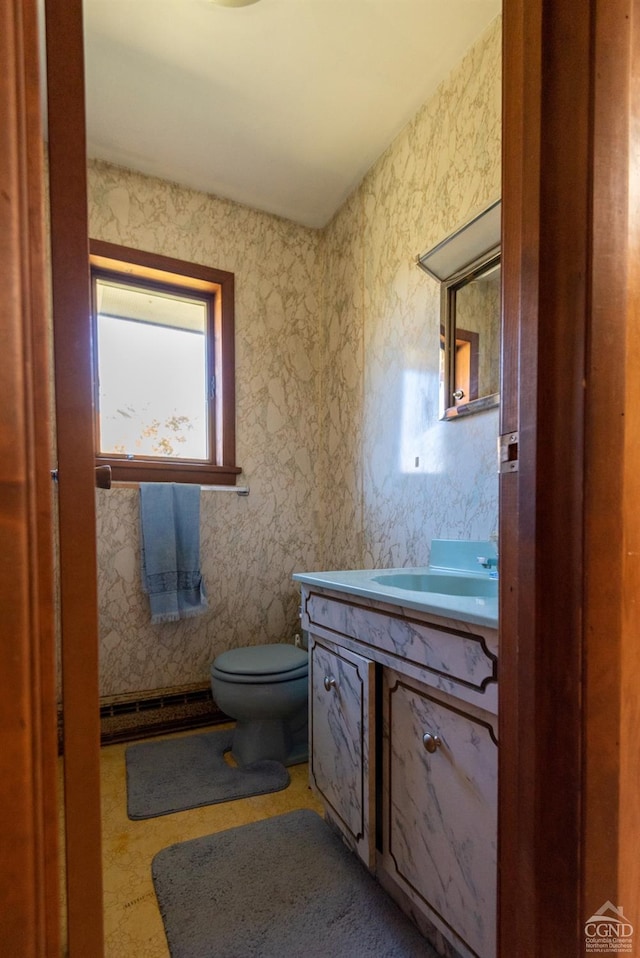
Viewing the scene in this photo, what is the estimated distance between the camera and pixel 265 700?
164cm

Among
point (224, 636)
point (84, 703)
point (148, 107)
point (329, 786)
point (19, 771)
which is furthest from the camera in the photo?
point (224, 636)

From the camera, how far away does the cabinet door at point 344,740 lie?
110 cm

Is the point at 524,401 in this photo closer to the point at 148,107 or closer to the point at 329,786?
the point at 329,786

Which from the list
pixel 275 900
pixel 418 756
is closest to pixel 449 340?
pixel 418 756

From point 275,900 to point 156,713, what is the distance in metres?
1.09

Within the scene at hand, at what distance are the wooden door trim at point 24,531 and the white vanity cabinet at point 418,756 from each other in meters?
0.67

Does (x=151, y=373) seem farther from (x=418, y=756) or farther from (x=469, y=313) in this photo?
(x=418, y=756)

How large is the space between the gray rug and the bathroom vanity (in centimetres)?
7

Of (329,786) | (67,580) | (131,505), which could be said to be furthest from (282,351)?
(67,580)

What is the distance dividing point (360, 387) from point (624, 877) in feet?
5.91

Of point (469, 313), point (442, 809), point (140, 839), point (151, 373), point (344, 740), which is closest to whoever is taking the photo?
point (442, 809)

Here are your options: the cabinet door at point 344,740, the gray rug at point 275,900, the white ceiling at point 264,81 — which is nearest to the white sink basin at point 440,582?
the cabinet door at point 344,740

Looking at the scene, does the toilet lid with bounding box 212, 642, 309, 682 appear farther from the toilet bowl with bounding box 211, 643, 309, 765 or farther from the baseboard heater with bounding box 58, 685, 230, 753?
the baseboard heater with bounding box 58, 685, 230, 753

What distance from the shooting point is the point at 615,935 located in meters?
0.46
